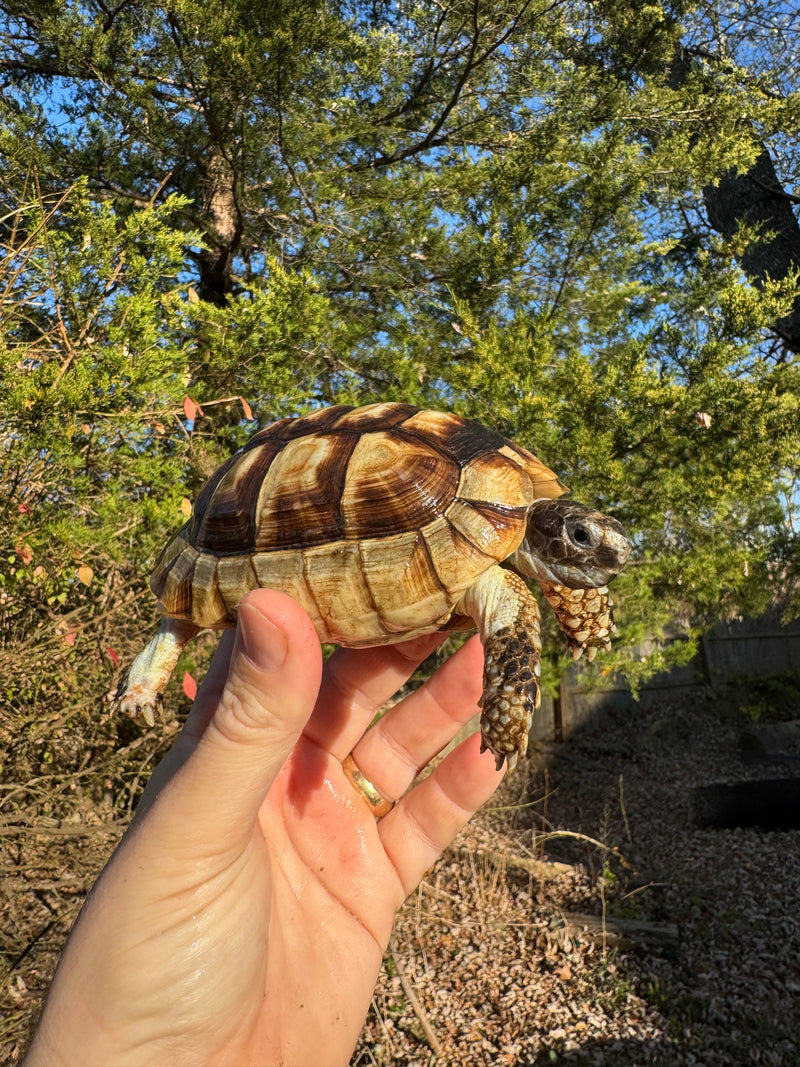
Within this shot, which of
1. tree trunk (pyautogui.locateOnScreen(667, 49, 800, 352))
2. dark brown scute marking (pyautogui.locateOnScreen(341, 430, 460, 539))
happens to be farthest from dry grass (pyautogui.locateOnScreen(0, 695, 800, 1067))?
tree trunk (pyautogui.locateOnScreen(667, 49, 800, 352))

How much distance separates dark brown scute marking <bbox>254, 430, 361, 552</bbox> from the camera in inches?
78.3

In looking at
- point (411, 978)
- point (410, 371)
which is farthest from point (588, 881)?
point (410, 371)

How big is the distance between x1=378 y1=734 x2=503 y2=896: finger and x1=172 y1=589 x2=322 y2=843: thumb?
0.93 metres

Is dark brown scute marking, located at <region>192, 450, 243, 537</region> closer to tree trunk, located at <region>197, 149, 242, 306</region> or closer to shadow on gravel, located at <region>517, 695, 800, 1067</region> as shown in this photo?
shadow on gravel, located at <region>517, 695, 800, 1067</region>

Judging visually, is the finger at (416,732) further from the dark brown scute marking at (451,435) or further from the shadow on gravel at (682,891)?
the shadow on gravel at (682,891)

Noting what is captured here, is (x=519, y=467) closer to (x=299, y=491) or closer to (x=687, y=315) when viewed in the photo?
(x=299, y=491)

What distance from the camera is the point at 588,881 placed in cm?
500

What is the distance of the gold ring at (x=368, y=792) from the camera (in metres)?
2.42

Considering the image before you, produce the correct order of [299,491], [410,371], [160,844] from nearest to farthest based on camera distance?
[160,844] → [299,491] → [410,371]

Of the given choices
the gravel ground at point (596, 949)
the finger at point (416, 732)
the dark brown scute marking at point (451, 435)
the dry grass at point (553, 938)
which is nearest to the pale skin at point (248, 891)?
the finger at point (416, 732)

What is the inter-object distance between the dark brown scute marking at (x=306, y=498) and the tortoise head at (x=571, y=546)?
55cm

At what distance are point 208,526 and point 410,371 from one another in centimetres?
256

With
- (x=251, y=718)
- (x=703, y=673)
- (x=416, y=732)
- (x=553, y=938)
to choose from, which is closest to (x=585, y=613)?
(x=416, y=732)

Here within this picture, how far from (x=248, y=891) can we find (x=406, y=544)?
3.01 ft
